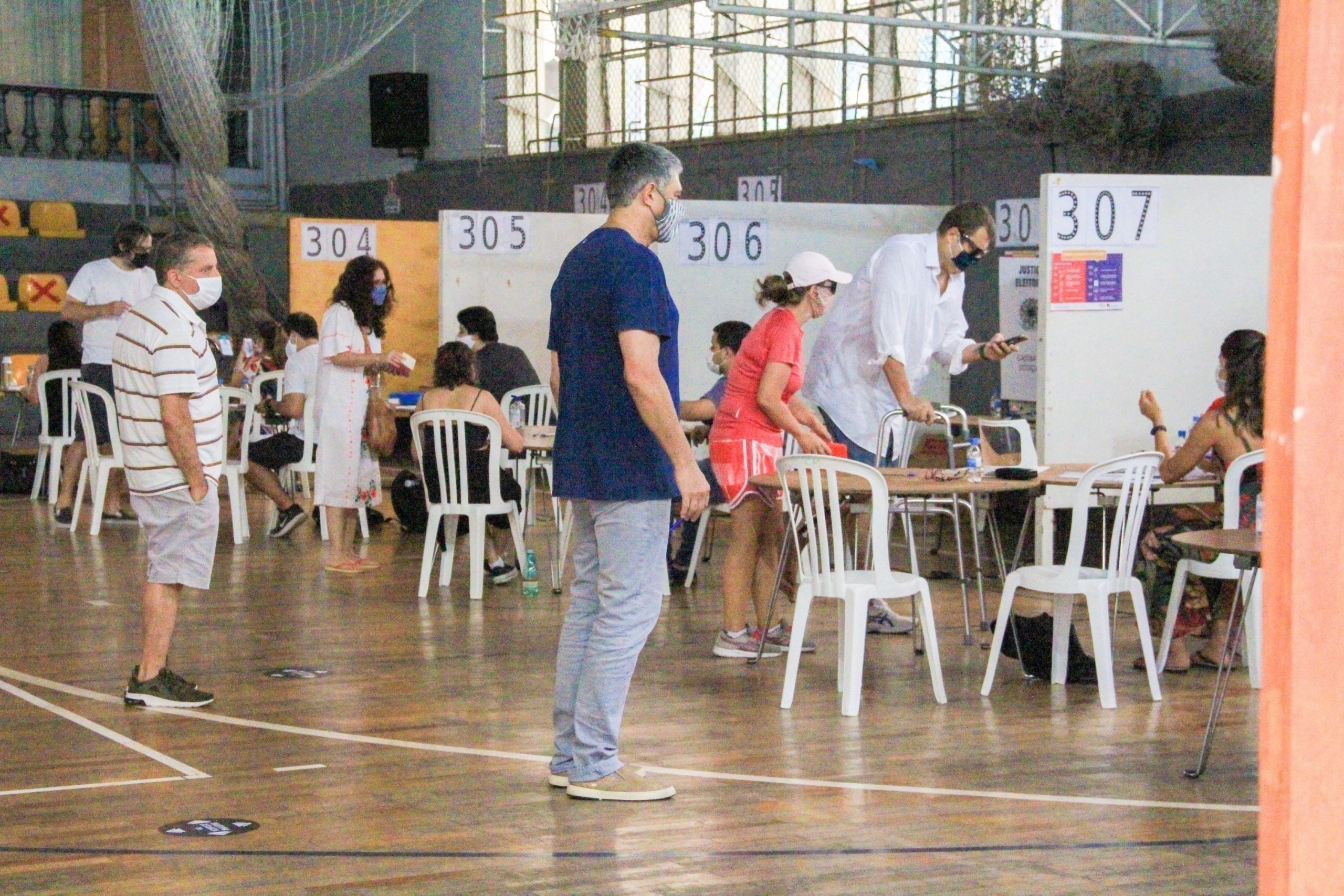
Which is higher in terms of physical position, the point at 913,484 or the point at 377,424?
the point at 377,424

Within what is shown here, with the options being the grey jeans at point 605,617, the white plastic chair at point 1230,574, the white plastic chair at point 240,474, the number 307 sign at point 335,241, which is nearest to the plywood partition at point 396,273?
the number 307 sign at point 335,241

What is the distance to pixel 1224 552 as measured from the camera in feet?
12.4

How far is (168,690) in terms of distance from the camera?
4.65m

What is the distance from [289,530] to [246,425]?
0.59 meters

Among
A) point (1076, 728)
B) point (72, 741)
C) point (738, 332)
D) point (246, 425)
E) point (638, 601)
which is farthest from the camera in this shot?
point (246, 425)

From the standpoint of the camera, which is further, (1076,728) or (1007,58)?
(1007,58)

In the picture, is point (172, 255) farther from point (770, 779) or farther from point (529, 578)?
point (529, 578)

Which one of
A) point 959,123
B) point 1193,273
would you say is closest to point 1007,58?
point 959,123

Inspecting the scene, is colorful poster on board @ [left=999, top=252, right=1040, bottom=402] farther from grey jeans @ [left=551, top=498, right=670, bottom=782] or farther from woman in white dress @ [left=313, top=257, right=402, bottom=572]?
grey jeans @ [left=551, top=498, right=670, bottom=782]

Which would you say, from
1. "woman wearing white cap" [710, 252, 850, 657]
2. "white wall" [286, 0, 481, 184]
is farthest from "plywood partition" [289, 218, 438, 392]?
"woman wearing white cap" [710, 252, 850, 657]

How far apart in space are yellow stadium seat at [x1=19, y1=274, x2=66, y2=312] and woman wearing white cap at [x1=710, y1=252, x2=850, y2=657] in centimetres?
1076

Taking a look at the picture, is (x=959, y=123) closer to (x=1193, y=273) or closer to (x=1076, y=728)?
(x=1193, y=273)

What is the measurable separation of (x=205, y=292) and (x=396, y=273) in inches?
259

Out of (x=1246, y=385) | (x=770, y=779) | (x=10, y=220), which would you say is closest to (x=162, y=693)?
(x=770, y=779)
